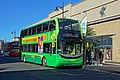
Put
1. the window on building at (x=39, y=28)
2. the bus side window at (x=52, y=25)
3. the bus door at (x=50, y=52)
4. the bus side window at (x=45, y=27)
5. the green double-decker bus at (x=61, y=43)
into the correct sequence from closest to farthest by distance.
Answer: the green double-decker bus at (x=61, y=43)
the bus door at (x=50, y=52)
the bus side window at (x=52, y=25)
the bus side window at (x=45, y=27)
the window on building at (x=39, y=28)

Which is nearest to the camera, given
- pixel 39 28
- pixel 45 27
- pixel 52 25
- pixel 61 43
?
pixel 61 43

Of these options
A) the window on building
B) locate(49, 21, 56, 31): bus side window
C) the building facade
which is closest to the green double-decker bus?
locate(49, 21, 56, 31): bus side window

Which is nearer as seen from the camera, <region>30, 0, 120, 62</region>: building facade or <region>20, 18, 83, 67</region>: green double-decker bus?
<region>20, 18, 83, 67</region>: green double-decker bus

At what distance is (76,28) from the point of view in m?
24.8

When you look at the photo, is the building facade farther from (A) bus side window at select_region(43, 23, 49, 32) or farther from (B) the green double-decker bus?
(B) the green double-decker bus

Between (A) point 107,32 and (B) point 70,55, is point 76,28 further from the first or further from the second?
(A) point 107,32

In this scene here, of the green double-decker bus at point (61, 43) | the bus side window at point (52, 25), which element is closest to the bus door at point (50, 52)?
the green double-decker bus at point (61, 43)

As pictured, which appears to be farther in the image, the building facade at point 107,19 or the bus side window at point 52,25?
the building facade at point 107,19

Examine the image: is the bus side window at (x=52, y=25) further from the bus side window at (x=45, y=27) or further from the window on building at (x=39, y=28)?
the window on building at (x=39, y=28)

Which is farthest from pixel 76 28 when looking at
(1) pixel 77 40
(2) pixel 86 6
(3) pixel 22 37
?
(2) pixel 86 6

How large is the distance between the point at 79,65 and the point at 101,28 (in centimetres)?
1925

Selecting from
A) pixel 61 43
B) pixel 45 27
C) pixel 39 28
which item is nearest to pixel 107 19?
pixel 39 28

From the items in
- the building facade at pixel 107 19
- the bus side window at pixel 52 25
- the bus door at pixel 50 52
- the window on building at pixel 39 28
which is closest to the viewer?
the bus door at pixel 50 52

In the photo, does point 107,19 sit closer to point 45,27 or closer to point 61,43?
point 45,27
